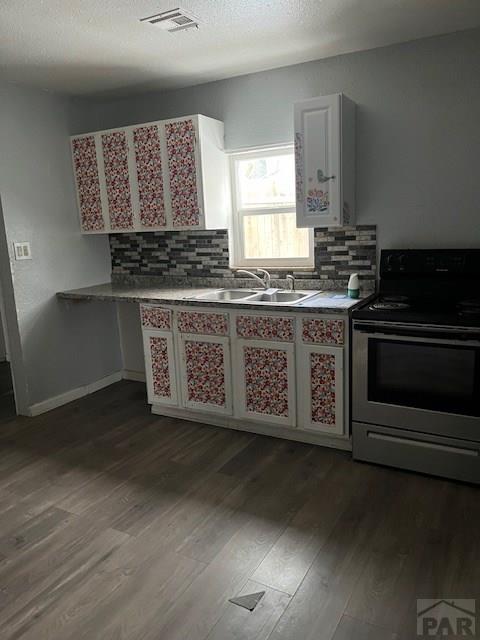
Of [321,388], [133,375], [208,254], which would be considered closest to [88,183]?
[208,254]

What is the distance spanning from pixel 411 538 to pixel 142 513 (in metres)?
1.23

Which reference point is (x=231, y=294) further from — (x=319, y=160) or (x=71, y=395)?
(x=71, y=395)

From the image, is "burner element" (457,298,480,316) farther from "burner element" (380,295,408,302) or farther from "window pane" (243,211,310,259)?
"window pane" (243,211,310,259)

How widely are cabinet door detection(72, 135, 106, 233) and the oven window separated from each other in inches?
93.1

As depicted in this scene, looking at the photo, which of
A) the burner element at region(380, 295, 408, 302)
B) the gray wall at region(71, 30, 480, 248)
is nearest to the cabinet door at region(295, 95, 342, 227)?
the gray wall at region(71, 30, 480, 248)

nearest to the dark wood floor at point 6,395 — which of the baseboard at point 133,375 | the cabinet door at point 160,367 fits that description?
the baseboard at point 133,375

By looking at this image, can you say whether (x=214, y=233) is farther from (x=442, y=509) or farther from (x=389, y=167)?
(x=442, y=509)

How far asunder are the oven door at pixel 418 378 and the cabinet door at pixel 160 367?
129 centimetres

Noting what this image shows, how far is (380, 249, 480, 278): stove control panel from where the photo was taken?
9.45 ft

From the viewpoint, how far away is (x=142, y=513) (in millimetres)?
2420

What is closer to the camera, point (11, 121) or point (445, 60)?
point (445, 60)

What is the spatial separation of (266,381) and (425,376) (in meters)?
0.96

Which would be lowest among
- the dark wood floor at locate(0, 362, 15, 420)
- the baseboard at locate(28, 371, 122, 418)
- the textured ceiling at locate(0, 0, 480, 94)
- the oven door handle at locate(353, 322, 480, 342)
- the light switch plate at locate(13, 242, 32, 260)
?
the dark wood floor at locate(0, 362, 15, 420)

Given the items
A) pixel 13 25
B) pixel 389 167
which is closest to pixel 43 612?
pixel 13 25
